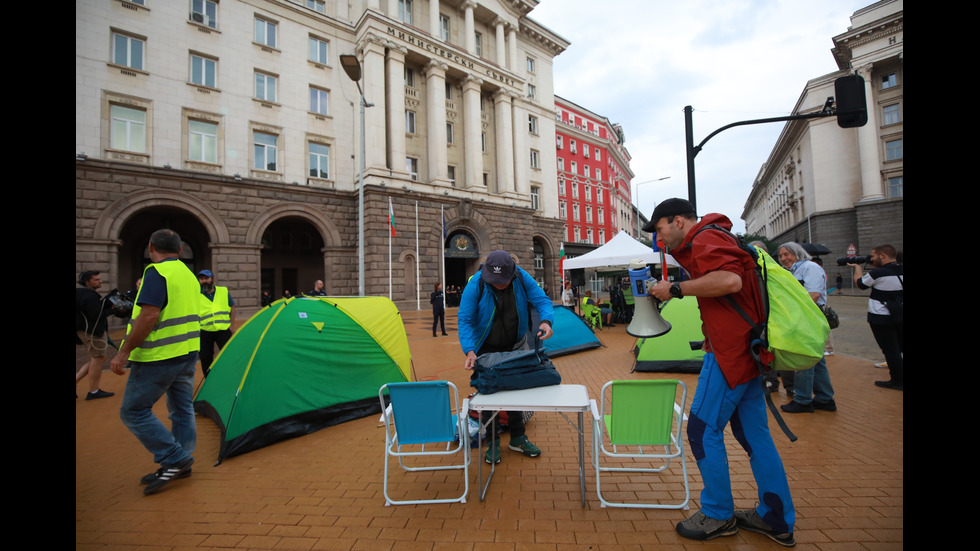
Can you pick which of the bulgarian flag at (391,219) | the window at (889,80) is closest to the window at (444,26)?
the bulgarian flag at (391,219)

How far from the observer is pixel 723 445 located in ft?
7.82

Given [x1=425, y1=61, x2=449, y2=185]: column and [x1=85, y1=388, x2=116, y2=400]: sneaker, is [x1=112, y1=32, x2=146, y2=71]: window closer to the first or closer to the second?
[x1=425, y1=61, x2=449, y2=185]: column

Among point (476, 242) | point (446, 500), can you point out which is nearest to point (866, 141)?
point (476, 242)

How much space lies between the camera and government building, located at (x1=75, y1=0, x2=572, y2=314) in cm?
1567

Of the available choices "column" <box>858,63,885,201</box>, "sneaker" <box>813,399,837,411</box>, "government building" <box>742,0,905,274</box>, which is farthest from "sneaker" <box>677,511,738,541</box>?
"column" <box>858,63,885,201</box>

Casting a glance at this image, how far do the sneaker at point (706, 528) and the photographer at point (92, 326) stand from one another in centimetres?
699

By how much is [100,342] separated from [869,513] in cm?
837

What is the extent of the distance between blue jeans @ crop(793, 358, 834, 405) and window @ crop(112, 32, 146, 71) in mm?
22890

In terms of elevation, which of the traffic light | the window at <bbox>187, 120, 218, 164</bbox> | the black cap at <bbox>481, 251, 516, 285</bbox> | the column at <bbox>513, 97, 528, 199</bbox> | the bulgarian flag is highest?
the column at <bbox>513, 97, 528, 199</bbox>

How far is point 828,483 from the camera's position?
3.14 metres

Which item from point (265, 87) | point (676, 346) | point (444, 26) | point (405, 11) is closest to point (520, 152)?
point (444, 26)

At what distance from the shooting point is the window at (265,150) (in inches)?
734

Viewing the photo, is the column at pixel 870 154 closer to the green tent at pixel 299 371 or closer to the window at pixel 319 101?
the window at pixel 319 101
